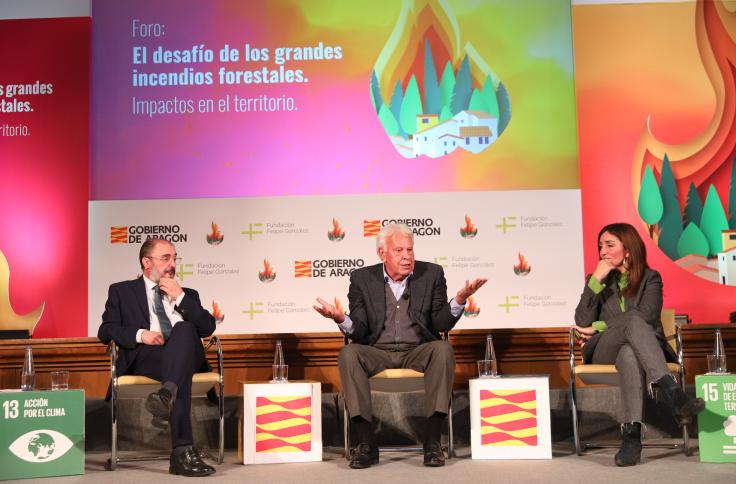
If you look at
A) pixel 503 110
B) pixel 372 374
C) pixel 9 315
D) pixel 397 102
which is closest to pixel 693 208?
pixel 503 110

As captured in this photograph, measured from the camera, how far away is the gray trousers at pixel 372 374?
11.7 ft

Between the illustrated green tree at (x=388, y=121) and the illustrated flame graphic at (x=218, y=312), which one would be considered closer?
the illustrated flame graphic at (x=218, y=312)

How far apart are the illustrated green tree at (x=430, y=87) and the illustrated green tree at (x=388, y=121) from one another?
0.23m

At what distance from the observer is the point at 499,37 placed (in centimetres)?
596

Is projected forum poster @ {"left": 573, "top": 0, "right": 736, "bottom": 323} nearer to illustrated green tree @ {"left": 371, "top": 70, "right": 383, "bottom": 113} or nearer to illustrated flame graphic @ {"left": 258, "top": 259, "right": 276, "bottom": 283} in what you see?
illustrated green tree @ {"left": 371, "top": 70, "right": 383, "bottom": 113}

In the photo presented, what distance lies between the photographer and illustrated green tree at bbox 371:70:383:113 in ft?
19.6

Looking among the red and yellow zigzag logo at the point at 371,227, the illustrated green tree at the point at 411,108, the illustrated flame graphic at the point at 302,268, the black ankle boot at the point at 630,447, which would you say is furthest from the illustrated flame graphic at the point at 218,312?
the black ankle boot at the point at 630,447

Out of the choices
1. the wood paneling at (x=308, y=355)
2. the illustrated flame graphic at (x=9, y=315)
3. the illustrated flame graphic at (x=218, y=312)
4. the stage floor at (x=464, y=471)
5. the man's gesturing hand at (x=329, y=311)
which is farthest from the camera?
the illustrated flame graphic at (x=9, y=315)

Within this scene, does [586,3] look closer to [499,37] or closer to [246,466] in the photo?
[499,37]

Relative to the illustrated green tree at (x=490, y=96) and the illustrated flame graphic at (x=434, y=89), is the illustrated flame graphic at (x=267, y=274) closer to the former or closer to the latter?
the illustrated flame graphic at (x=434, y=89)

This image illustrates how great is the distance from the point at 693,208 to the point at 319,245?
8.43 feet

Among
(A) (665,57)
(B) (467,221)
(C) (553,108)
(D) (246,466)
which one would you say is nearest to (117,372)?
(D) (246,466)

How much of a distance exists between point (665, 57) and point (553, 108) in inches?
34.6

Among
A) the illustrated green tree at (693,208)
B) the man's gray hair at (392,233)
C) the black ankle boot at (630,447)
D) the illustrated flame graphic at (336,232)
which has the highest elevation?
the illustrated green tree at (693,208)
